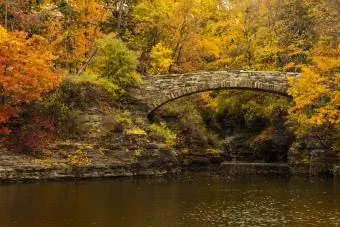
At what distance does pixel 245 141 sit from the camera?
1937 inches

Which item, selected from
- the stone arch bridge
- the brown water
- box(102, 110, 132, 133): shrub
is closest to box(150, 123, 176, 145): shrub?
box(102, 110, 132, 133): shrub

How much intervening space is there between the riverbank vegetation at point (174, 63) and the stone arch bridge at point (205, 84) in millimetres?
1369

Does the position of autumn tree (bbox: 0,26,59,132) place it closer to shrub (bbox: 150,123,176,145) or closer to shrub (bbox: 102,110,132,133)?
shrub (bbox: 102,110,132,133)

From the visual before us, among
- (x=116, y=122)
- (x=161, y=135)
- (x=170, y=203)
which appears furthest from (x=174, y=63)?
(x=170, y=203)

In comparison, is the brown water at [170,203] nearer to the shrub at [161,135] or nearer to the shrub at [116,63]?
the shrub at [161,135]

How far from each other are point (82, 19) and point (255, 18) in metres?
14.6

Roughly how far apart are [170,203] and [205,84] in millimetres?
16637

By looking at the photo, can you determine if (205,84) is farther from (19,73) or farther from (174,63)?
(19,73)

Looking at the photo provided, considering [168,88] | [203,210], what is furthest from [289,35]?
[203,210]

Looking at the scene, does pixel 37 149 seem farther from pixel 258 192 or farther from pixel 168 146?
pixel 258 192

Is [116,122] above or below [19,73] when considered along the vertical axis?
below

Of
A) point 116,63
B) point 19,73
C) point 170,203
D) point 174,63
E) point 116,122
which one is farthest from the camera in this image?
point 174,63

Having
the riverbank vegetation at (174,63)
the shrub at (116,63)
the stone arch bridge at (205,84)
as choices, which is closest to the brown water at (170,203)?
the riverbank vegetation at (174,63)

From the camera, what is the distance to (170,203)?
22.0m
